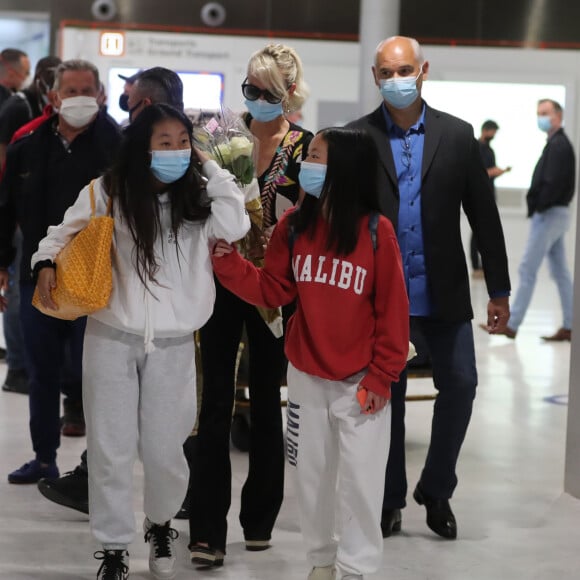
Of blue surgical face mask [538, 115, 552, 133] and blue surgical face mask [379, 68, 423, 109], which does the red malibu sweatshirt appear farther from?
blue surgical face mask [538, 115, 552, 133]

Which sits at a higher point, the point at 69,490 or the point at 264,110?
the point at 264,110

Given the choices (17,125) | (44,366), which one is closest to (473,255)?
(17,125)

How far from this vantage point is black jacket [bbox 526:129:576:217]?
9133 mm

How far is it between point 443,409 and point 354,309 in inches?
38.1

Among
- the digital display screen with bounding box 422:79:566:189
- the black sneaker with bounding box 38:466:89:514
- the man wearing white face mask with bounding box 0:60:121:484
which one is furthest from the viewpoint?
the digital display screen with bounding box 422:79:566:189

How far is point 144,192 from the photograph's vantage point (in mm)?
3197

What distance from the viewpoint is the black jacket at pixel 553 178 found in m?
9.13

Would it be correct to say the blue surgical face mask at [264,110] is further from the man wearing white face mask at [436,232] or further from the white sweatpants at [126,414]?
the white sweatpants at [126,414]

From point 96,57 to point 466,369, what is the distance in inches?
412

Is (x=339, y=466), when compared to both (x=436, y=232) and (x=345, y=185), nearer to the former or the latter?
(x=345, y=185)

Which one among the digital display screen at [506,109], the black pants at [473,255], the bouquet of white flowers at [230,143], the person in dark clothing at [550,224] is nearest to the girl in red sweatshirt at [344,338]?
the bouquet of white flowers at [230,143]

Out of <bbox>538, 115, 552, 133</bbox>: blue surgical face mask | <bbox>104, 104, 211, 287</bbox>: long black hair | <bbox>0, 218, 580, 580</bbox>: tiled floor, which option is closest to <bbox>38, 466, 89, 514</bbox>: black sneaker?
<bbox>0, 218, 580, 580</bbox>: tiled floor

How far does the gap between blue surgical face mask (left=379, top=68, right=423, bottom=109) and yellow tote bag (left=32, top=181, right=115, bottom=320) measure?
3.62 feet

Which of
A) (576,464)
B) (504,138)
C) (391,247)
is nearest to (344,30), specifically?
(504,138)
